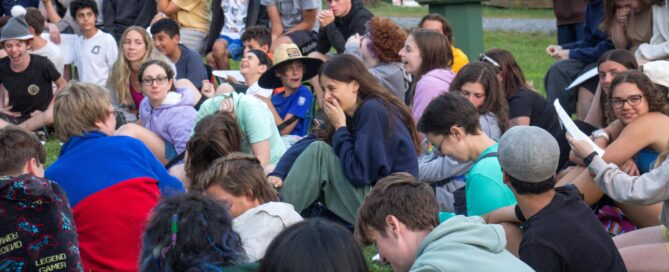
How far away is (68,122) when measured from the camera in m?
5.23

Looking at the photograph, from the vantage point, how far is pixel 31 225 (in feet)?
14.1

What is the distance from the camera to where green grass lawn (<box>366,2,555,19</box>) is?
24672 mm

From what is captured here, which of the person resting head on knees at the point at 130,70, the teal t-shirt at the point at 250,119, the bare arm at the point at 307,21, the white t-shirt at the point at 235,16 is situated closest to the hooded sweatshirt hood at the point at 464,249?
the teal t-shirt at the point at 250,119

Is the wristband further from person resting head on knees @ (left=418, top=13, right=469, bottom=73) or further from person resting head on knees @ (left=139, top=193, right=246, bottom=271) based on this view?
person resting head on knees @ (left=418, top=13, right=469, bottom=73)

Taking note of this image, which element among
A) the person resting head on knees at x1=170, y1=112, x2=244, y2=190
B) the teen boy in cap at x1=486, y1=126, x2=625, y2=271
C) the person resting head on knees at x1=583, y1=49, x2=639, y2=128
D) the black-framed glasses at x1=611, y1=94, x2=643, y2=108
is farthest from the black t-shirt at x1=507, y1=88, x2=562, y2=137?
the teen boy in cap at x1=486, y1=126, x2=625, y2=271

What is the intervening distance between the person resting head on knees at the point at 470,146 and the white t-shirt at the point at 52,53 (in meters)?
6.99

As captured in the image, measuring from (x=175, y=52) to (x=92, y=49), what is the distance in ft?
4.96

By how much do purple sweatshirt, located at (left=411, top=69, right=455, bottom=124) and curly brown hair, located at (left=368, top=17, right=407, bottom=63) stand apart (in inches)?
28.1

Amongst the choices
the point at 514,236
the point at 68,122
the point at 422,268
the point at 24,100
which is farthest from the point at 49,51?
the point at 422,268

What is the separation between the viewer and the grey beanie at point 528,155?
3811 millimetres

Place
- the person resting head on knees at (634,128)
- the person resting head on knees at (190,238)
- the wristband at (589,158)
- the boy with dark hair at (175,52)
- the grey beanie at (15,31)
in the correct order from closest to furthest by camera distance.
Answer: the person resting head on knees at (190,238)
the wristband at (589,158)
the person resting head on knees at (634,128)
the boy with dark hair at (175,52)
the grey beanie at (15,31)

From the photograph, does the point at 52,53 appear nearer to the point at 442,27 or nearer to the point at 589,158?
the point at 442,27

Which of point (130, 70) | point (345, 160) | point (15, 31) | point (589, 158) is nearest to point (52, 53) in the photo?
point (15, 31)

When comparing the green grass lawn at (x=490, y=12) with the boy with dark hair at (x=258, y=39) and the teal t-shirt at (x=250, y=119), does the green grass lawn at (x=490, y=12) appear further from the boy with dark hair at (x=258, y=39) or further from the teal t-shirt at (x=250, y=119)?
the teal t-shirt at (x=250, y=119)
